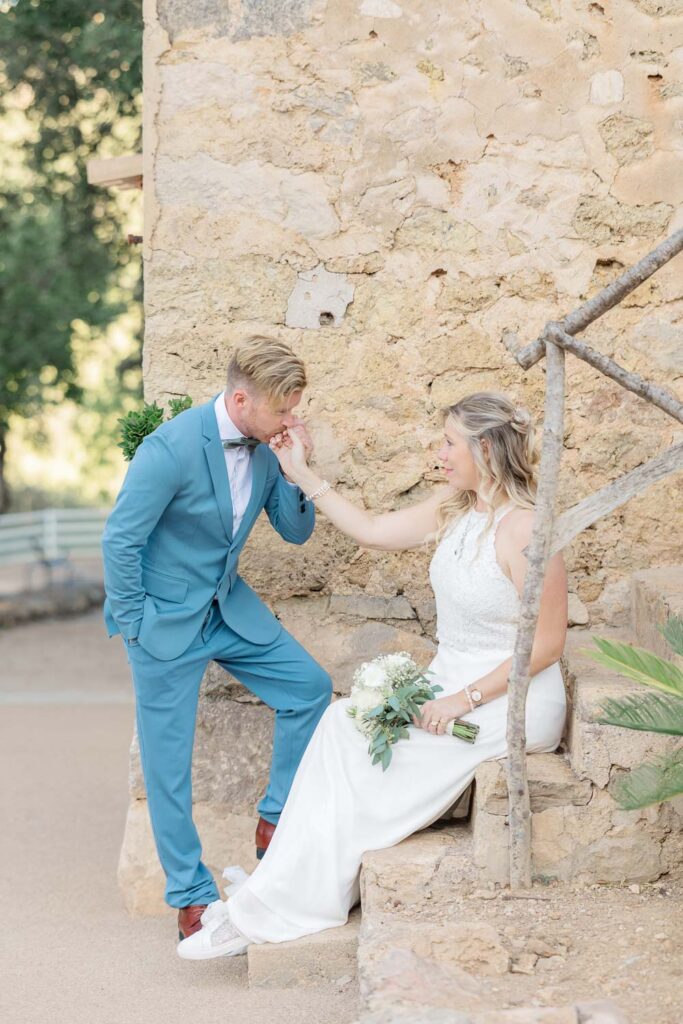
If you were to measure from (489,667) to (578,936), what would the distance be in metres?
0.91

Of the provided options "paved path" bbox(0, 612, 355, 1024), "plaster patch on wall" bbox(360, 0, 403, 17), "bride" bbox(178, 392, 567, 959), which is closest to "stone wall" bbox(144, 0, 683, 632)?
"plaster patch on wall" bbox(360, 0, 403, 17)

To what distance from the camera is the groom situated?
3.85 metres

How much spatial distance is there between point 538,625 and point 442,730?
0.46 metres

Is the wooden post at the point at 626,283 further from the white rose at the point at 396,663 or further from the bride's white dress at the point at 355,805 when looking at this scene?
the white rose at the point at 396,663

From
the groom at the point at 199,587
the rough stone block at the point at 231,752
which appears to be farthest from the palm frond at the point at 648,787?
the rough stone block at the point at 231,752

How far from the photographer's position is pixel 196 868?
4000 mm

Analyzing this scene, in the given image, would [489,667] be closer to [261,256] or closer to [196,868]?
[196,868]

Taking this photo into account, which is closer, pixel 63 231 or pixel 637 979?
pixel 637 979

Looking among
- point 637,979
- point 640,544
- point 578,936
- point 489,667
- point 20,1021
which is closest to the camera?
point 637,979

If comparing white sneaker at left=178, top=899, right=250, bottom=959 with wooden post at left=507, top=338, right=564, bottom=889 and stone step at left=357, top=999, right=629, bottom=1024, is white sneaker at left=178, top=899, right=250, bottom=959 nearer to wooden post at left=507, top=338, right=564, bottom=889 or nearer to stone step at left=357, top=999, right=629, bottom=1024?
wooden post at left=507, top=338, right=564, bottom=889

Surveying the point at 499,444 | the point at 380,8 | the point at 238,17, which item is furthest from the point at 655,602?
the point at 238,17

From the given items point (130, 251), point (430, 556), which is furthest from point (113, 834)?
point (130, 251)

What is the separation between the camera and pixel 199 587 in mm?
4047

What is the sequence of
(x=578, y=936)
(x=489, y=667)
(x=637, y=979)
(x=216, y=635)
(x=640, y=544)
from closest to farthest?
(x=637, y=979) < (x=578, y=936) < (x=489, y=667) < (x=216, y=635) < (x=640, y=544)
